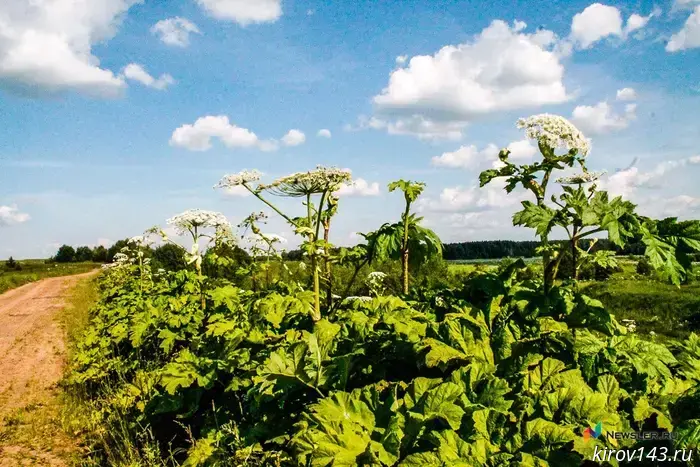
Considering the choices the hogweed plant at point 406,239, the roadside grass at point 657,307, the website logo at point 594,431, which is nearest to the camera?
the website logo at point 594,431

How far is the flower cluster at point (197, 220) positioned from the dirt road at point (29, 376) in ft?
11.1

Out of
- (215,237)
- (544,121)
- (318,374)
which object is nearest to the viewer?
(318,374)

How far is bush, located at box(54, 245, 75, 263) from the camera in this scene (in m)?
84.0

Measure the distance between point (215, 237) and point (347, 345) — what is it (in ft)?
15.8

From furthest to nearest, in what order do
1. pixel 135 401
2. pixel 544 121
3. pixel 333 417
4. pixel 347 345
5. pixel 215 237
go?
pixel 215 237 → pixel 135 401 → pixel 544 121 → pixel 347 345 → pixel 333 417

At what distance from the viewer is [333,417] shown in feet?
7.91

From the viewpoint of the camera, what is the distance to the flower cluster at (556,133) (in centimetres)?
369

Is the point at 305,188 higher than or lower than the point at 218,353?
higher

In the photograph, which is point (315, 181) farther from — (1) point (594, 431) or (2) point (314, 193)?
(1) point (594, 431)

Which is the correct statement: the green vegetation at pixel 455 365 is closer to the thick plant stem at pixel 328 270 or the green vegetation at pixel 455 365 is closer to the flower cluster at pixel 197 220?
the thick plant stem at pixel 328 270

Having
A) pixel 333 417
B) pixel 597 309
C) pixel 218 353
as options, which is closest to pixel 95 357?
pixel 218 353

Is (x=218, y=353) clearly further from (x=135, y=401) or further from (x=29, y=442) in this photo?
(x=29, y=442)

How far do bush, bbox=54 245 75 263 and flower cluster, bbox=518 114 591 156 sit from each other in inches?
3646

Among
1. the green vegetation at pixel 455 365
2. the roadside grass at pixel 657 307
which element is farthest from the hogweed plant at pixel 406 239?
the roadside grass at pixel 657 307
